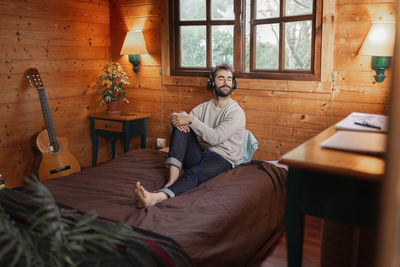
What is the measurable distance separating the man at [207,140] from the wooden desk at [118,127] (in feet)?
3.02

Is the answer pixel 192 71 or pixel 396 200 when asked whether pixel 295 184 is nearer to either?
pixel 396 200

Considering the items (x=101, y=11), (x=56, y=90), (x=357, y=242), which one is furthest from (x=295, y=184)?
(x=101, y=11)

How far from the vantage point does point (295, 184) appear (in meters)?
1.22

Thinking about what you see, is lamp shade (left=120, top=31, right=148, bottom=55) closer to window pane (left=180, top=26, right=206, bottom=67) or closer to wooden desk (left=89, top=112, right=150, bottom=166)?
window pane (left=180, top=26, right=206, bottom=67)

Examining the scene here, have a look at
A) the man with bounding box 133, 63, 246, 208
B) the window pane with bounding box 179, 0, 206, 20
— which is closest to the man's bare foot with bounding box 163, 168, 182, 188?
the man with bounding box 133, 63, 246, 208

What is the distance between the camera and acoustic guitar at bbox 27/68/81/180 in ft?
10.4

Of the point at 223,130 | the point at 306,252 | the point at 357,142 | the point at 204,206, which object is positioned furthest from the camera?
the point at 223,130

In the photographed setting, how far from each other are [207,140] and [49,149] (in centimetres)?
150

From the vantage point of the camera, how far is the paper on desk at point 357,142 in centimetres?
123

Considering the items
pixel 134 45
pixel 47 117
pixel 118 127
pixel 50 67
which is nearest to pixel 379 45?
pixel 134 45

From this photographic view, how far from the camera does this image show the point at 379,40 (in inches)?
102

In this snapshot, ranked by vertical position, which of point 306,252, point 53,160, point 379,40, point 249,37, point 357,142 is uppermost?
point 249,37

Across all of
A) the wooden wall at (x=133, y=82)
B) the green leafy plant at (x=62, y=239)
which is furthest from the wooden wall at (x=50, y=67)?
the green leafy plant at (x=62, y=239)

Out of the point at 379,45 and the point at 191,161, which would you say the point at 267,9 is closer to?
the point at 379,45
